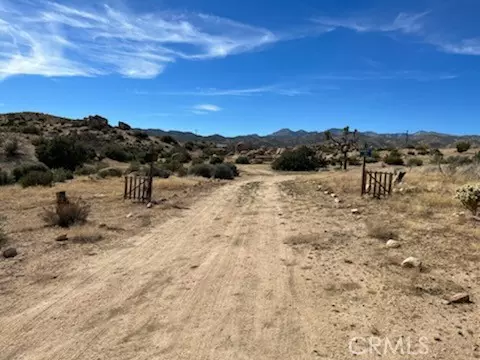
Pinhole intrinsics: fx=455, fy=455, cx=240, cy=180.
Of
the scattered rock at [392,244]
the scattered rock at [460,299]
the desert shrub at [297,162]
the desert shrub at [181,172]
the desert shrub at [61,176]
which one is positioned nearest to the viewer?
the scattered rock at [460,299]

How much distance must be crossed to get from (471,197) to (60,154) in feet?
127

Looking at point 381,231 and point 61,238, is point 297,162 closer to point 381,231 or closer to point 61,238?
point 381,231

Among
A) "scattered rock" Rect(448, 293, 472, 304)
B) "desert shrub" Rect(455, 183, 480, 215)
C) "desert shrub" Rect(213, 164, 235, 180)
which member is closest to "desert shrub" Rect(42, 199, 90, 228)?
"scattered rock" Rect(448, 293, 472, 304)

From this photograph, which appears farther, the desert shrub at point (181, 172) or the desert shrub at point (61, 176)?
the desert shrub at point (181, 172)

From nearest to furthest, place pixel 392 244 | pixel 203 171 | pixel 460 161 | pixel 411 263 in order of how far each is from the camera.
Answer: pixel 411 263 < pixel 392 244 < pixel 203 171 < pixel 460 161

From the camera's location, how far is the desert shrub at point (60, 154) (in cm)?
4381

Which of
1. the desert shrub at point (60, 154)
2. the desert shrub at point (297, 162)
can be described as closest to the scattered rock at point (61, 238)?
the desert shrub at point (60, 154)

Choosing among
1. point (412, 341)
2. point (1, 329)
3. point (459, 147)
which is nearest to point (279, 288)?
point (412, 341)

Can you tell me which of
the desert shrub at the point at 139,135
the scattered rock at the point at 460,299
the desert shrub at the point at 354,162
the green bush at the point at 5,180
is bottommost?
the green bush at the point at 5,180

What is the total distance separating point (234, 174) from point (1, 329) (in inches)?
1426

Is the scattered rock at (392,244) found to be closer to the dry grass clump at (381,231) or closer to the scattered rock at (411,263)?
the dry grass clump at (381,231)

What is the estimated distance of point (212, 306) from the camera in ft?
22.2

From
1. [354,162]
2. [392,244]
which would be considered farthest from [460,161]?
[392,244]

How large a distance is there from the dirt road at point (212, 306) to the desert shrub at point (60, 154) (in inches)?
1415
